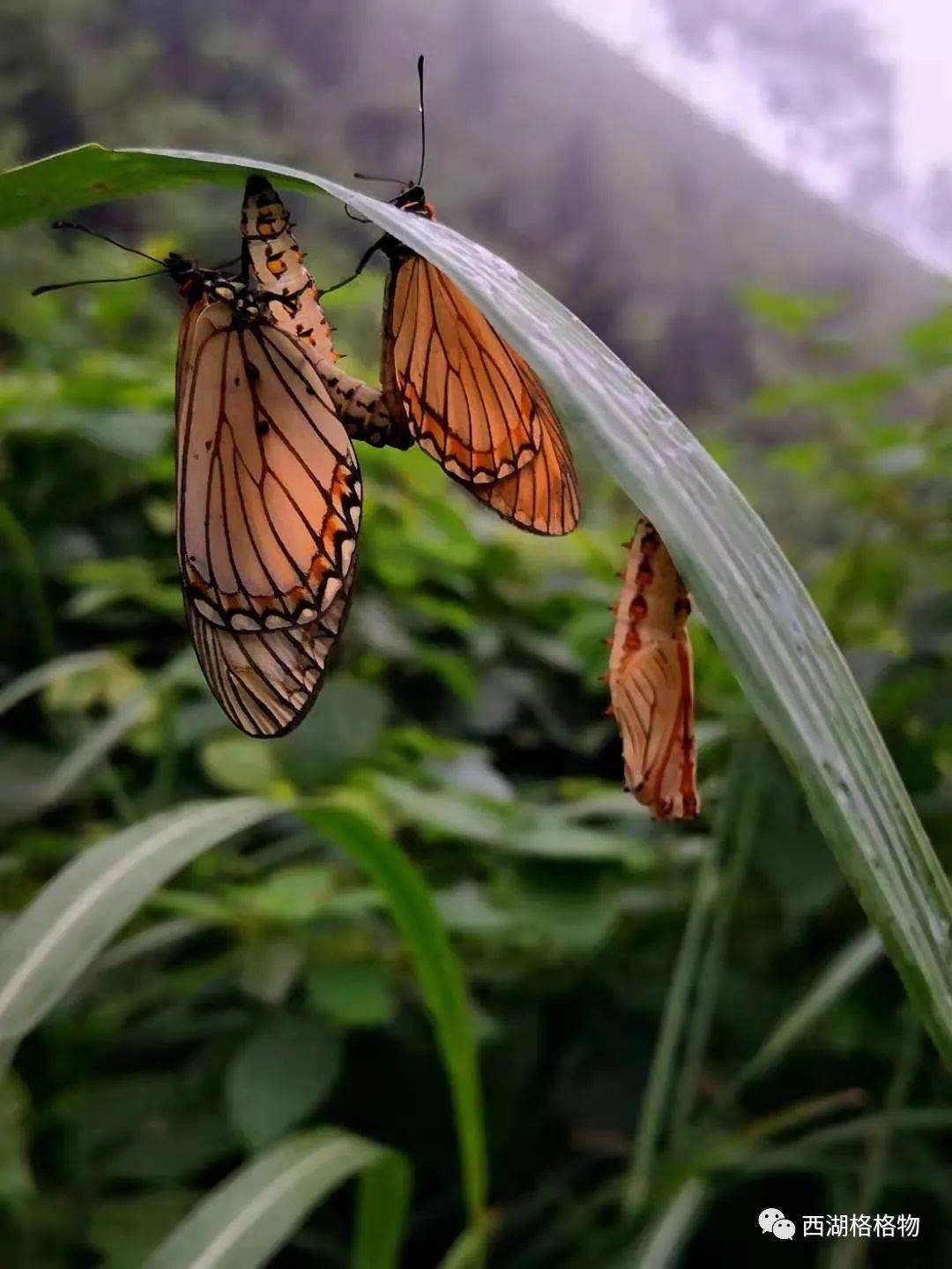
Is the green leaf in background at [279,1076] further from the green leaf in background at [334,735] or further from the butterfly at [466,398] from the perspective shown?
the butterfly at [466,398]

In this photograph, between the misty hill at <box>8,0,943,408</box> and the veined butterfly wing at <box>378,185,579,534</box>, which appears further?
the misty hill at <box>8,0,943,408</box>

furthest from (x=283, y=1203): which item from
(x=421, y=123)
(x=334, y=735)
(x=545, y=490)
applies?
(x=421, y=123)

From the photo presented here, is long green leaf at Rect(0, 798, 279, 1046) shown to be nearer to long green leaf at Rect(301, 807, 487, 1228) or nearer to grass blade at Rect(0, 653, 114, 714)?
long green leaf at Rect(301, 807, 487, 1228)

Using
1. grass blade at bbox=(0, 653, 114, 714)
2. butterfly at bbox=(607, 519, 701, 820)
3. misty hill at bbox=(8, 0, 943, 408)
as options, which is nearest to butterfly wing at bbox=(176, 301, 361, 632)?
butterfly at bbox=(607, 519, 701, 820)

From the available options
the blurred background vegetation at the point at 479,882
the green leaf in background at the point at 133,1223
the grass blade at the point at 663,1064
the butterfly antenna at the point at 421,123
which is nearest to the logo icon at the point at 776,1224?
the blurred background vegetation at the point at 479,882

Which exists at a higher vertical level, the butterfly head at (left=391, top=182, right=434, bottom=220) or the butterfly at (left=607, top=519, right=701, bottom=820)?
the butterfly head at (left=391, top=182, right=434, bottom=220)

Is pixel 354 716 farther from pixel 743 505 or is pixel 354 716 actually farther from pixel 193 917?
pixel 743 505

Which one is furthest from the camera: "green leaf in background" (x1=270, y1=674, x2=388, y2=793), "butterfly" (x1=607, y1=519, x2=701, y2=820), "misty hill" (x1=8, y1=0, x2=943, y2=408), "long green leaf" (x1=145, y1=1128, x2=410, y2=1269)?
"misty hill" (x1=8, y1=0, x2=943, y2=408)
